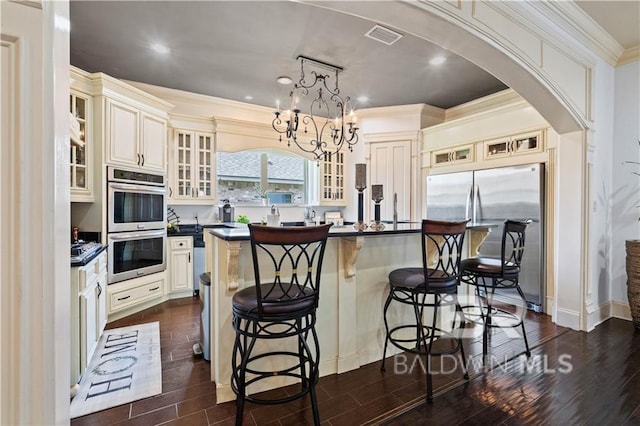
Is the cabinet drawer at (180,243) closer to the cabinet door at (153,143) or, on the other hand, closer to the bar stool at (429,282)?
the cabinet door at (153,143)

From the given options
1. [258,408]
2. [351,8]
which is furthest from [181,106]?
[258,408]

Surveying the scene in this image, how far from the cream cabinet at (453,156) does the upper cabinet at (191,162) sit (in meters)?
3.47

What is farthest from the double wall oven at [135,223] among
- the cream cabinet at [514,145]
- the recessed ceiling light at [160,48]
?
the cream cabinet at [514,145]

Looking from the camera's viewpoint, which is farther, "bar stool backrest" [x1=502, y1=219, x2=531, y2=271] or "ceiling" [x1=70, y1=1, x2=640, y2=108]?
"ceiling" [x1=70, y1=1, x2=640, y2=108]

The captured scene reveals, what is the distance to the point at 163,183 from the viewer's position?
3.87 metres

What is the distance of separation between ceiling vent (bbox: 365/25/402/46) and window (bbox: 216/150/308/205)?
2810 mm

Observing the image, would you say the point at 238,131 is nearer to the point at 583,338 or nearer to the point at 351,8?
the point at 351,8

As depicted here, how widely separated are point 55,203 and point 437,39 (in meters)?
2.23

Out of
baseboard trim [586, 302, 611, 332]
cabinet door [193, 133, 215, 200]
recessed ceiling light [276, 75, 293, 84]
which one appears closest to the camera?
baseboard trim [586, 302, 611, 332]

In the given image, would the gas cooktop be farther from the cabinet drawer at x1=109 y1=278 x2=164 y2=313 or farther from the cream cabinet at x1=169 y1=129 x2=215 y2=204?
the cream cabinet at x1=169 y1=129 x2=215 y2=204

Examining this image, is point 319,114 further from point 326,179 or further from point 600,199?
point 600,199

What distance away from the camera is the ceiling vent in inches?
108

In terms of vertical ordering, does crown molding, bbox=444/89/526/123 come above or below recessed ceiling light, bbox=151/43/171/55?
below

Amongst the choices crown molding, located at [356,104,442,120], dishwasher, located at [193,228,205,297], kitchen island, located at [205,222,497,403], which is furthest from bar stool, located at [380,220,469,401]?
crown molding, located at [356,104,442,120]
